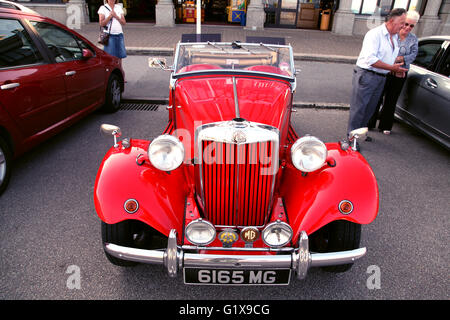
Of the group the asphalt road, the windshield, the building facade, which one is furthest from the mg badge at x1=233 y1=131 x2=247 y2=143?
the building facade

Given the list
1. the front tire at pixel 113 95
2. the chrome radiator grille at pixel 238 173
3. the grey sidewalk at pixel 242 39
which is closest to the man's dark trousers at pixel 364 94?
the chrome radiator grille at pixel 238 173

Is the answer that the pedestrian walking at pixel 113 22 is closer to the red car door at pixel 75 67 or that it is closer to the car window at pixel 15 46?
the red car door at pixel 75 67

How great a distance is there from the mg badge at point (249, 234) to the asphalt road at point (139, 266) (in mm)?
513

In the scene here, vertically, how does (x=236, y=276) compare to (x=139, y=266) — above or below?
above

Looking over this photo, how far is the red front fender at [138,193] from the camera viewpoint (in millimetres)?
2129

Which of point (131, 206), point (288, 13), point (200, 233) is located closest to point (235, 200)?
point (200, 233)

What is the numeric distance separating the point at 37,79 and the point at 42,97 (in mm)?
217

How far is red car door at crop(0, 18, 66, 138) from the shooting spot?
329 centimetres

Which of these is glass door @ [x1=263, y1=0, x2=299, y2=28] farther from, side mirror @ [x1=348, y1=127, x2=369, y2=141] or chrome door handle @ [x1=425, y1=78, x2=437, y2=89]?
side mirror @ [x1=348, y1=127, x2=369, y2=141]

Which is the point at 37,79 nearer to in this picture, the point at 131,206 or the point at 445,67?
the point at 131,206

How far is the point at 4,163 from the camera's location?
3.35 metres

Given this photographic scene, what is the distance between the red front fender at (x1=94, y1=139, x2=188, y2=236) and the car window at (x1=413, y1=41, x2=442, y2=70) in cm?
462
